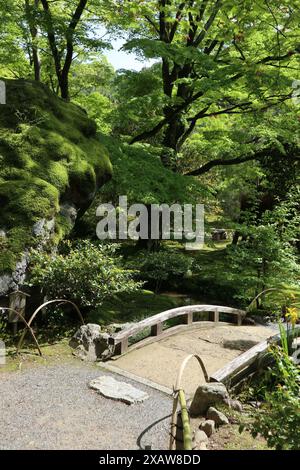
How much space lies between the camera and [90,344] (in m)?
6.94

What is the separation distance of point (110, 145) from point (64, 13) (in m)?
6.44

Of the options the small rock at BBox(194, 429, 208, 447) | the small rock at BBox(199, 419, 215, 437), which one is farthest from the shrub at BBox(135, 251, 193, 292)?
the small rock at BBox(194, 429, 208, 447)

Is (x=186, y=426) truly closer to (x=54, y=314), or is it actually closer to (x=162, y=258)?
(x=54, y=314)

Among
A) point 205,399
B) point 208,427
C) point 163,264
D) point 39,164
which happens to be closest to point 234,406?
point 205,399

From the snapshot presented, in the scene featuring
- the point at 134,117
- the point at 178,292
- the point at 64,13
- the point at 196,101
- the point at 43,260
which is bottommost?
the point at 178,292

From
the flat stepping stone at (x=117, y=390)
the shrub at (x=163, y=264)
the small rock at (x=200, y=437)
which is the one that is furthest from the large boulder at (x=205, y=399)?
the shrub at (x=163, y=264)

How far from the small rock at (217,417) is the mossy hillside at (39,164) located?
13.3ft

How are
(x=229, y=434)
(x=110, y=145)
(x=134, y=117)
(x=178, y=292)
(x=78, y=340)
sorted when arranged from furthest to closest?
(x=178, y=292)
(x=134, y=117)
(x=110, y=145)
(x=78, y=340)
(x=229, y=434)

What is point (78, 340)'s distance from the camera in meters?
7.00

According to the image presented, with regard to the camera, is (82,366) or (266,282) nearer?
(82,366)

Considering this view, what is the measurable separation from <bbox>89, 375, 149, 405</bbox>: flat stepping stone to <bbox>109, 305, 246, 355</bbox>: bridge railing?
3.39ft

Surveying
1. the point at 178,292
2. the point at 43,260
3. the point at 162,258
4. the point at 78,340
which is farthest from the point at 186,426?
the point at 178,292

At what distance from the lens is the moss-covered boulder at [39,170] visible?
7.20 meters

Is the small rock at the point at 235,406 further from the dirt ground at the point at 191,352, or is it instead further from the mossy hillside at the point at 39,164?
the mossy hillside at the point at 39,164
